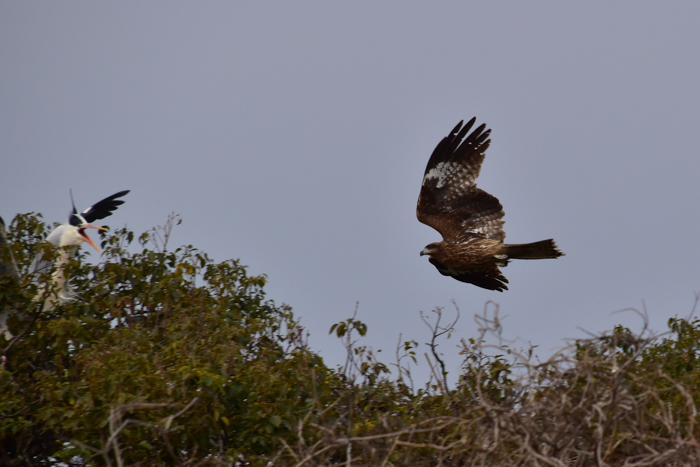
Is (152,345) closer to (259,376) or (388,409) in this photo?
(259,376)

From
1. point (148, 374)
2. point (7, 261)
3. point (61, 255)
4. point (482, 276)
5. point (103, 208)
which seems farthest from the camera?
point (103, 208)

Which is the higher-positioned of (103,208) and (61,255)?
(103,208)

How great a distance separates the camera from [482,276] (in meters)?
9.23

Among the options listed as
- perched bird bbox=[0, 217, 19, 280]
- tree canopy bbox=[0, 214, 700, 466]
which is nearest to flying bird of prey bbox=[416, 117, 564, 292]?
tree canopy bbox=[0, 214, 700, 466]

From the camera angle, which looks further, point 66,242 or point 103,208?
point 103,208

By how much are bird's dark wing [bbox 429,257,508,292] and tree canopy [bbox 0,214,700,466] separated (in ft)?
6.88

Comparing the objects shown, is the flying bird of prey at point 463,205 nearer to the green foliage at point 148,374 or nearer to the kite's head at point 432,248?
the kite's head at point 432,248

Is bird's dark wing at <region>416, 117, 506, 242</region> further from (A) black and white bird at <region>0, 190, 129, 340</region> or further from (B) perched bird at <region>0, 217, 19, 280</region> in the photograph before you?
(B) perched bird at <region>0, 217, 19, 280</region>

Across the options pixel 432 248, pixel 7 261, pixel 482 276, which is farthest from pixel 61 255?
pixel 482 276

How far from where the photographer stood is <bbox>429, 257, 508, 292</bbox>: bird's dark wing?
9145 mm

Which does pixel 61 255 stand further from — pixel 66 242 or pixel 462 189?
pixel 462 189

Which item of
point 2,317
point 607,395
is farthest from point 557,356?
point 2,317

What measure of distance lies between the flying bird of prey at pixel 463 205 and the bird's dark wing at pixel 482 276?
9 centimetres

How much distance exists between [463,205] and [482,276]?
33.3 inches
